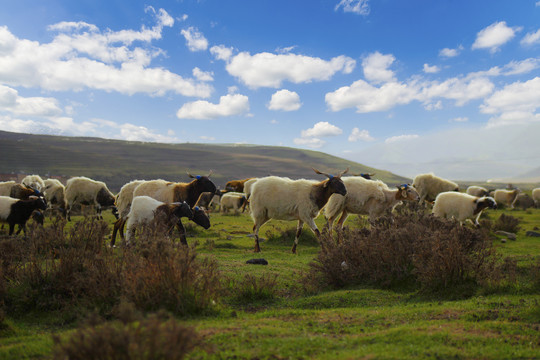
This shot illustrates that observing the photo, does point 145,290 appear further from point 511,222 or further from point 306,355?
point 511,222

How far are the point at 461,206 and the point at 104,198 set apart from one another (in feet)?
64.4

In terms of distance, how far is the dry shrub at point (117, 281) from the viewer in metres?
5.46

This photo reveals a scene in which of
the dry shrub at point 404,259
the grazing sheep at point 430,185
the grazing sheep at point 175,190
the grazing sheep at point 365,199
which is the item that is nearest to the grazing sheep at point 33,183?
the grazing sheep at point 175,190

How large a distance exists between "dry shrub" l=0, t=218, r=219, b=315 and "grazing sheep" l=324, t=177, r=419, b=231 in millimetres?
9105

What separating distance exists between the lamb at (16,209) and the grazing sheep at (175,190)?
4.18 metres

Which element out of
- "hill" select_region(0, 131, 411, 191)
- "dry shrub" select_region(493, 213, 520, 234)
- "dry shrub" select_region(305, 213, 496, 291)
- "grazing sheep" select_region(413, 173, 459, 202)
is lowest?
"hill" select_region(0, 131, 411, 191)

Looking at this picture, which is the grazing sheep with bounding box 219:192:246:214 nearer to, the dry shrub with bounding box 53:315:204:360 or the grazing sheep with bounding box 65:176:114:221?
the grazing sheep with bounding box 65:176:114:221

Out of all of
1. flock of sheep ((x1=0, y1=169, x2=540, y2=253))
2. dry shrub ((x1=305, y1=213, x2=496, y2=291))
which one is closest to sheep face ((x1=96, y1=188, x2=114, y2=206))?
flock of sheep ((x1=0, y1=169, x2=540, y2=253))

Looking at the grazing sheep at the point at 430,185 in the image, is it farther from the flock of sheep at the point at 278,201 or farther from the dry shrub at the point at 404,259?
the dry shrub at the point at 404,259

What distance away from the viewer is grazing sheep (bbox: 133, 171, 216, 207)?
13.1 metres

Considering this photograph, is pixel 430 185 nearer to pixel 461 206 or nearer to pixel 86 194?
pixel 461 206

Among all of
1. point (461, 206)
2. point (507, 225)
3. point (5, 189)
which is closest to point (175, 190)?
point (461, 206)

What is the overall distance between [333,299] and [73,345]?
479 cm

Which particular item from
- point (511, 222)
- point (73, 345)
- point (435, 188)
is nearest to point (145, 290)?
point (73, 345)
